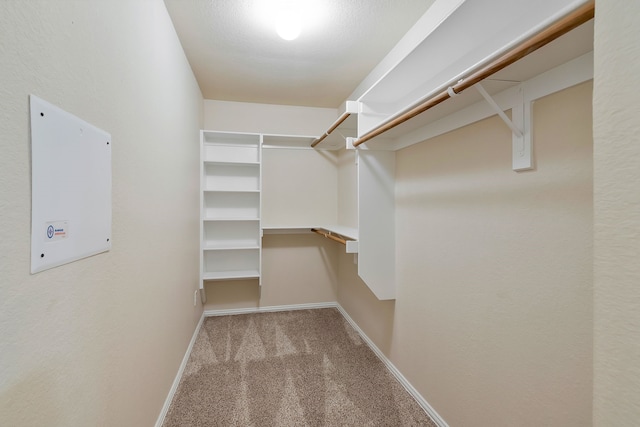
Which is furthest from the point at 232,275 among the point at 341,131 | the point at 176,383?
the point at 341,131

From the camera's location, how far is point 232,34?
1.93 m

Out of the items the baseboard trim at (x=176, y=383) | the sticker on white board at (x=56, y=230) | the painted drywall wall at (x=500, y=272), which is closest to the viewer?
the sticker on white board at (x=56, y=230)

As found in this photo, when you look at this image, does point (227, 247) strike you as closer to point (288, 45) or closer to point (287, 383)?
point (287, 383)

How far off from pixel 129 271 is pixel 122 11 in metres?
1.05

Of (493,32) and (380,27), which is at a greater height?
(380,27)

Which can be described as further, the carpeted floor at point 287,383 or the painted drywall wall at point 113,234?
the carpeted floor at point 287,383

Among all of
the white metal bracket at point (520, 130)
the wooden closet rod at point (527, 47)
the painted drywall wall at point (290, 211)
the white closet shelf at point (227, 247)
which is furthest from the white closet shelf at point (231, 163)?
the white metal bracket at point (520, 130)

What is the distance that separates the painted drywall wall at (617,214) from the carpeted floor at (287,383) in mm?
1443

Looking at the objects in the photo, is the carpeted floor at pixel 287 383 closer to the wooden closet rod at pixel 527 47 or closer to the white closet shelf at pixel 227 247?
the white closet shelf at pixel 227 247

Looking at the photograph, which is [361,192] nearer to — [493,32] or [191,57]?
[493,32]

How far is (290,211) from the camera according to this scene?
3318mm

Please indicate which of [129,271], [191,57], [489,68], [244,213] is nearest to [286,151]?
[244,213]

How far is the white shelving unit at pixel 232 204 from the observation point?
3.00 meters

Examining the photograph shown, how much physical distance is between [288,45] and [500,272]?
1.98m
